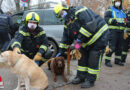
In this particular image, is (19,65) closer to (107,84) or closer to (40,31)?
(40,31)

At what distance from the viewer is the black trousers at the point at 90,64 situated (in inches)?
147

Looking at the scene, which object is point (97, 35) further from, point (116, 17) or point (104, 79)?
→ point (116, 17)

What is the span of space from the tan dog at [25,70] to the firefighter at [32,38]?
0.68 metres

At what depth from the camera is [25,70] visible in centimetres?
322

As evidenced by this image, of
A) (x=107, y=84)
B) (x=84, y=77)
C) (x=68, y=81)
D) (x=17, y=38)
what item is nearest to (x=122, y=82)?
(x=107, y=84)

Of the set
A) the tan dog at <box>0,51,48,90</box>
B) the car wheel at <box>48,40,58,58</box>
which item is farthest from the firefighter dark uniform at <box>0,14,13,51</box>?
the tan dog at <box>0,51,48,90</box>

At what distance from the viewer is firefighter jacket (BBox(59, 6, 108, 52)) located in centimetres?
→ 346

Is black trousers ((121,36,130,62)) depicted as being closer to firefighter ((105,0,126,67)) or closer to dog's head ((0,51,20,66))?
firefighter ((105,0,126,67))

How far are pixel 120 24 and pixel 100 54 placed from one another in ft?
7.62

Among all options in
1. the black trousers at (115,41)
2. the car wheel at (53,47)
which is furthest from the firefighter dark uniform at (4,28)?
the black trousers at (115,41)

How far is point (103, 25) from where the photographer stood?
3.72 m

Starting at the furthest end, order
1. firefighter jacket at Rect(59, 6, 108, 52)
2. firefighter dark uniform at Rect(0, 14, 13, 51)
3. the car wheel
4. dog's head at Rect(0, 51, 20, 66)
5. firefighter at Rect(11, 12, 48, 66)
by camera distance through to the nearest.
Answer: firefighter dark uniform at Rect(0, 14, 13, 51) < the car wheel < firefighter at Rect(11, 12, 48, 66) < firefighter jacket at Rect(59, 6, 108, 52) < dog's head at Rect(0, 51, 20, 66)

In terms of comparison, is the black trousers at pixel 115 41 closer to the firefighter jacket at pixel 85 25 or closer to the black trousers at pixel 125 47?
the black trousers at pixel 125 47

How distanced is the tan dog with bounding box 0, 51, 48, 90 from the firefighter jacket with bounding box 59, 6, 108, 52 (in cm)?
118
